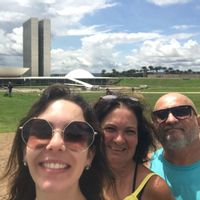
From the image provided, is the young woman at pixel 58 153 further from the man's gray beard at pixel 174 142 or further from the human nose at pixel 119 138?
the man's gray beard at pixel 174 142

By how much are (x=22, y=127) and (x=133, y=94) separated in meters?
1.08

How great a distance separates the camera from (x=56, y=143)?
6.69ft

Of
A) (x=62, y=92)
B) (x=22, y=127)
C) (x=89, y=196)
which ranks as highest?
(x=62, y=92)

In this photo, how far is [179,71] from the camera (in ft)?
516

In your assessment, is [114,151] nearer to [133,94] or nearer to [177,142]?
[133,94]

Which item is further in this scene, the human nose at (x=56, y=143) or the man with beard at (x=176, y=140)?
the man with beard at (x=176, y=140)

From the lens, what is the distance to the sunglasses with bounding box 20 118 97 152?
2.07 metres

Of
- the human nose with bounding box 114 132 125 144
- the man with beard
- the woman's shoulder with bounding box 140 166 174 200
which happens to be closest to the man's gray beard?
the man with beard

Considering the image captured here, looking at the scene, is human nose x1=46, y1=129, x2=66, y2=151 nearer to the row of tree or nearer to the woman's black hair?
the woman's black hair

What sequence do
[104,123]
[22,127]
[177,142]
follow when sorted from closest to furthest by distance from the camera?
[22,127] < [104,123] < [177,142]

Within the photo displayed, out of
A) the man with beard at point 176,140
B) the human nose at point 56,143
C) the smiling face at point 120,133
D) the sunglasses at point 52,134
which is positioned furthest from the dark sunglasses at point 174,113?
the human nose at point 56,143

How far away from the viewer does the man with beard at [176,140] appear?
11.1ft

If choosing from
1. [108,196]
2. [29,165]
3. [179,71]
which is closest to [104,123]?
[108,196]

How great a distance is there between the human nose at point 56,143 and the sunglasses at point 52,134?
12mm
